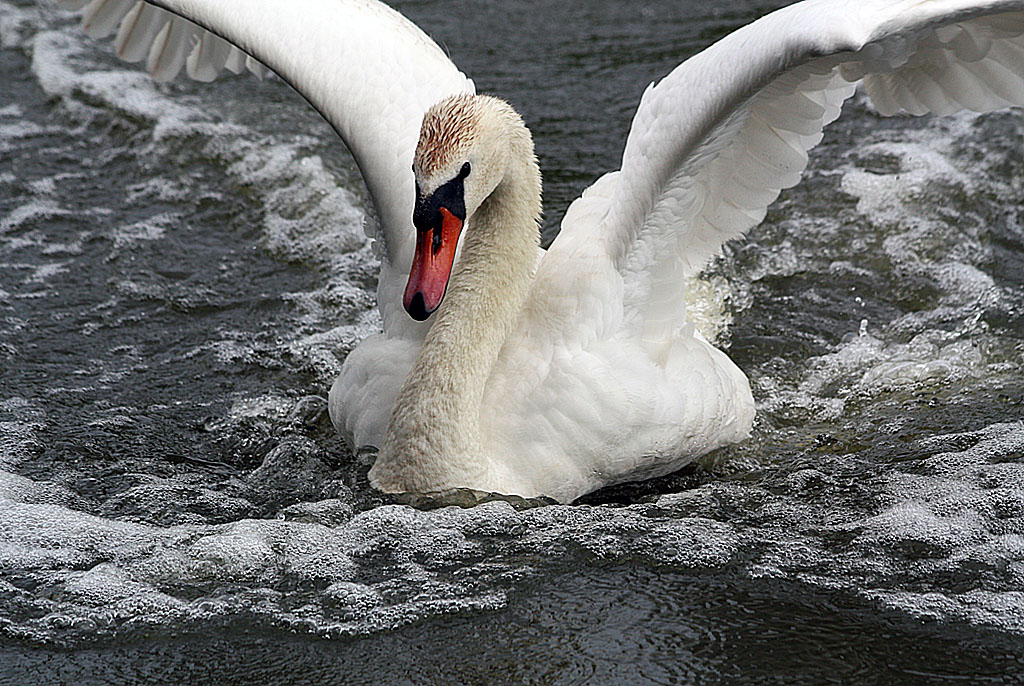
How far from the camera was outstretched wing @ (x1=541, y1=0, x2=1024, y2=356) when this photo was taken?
452cm

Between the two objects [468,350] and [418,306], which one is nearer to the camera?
[418,306]

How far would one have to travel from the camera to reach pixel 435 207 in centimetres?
471

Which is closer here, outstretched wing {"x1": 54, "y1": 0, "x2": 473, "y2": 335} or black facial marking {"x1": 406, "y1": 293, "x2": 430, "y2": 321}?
black facial marking {"x1": 406, "y1": 293, "x2": 430, "y2": 321}

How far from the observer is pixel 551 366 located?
514cm

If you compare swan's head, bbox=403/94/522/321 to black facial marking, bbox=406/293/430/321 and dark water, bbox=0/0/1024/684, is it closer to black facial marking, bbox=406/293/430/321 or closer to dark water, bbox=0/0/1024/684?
black facial marking, bbox=406/293/430/321

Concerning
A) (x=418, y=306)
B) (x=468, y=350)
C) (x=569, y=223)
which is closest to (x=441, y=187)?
(x=418, y=306)

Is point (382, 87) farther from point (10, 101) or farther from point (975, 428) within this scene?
point (10, 101)

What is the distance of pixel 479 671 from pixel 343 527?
976 mm

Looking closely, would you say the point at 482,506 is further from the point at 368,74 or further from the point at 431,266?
the point at 368,74

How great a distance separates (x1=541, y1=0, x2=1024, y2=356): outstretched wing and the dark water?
88cm

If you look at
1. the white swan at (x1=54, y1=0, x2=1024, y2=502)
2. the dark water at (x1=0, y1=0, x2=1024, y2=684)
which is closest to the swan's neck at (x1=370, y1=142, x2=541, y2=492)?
the white swan at (x1=54, y1=0, x2=1024, y2=502)

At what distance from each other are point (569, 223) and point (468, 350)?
85 cm

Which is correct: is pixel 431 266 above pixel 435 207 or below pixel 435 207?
below

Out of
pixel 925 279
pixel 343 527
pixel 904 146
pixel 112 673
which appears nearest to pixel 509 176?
pixel 343 527
